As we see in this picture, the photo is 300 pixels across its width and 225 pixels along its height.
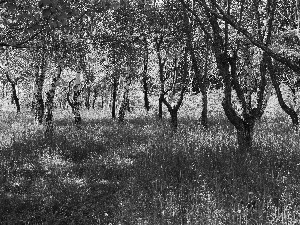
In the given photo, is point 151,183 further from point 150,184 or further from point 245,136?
point 245,136

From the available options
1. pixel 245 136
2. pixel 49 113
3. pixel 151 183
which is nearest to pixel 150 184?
pixel 151 183

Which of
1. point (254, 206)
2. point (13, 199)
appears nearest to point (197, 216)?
point (254, 206)

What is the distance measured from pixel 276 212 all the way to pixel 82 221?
3239 millimetres

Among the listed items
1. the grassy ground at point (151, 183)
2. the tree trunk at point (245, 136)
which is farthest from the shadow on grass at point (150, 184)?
the tree trunk at point (245, 136)

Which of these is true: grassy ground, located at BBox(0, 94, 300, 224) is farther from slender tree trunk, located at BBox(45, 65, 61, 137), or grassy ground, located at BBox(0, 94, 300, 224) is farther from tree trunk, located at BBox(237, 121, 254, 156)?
slender tree trunk, located at BBox(45, 65, 61, 137)

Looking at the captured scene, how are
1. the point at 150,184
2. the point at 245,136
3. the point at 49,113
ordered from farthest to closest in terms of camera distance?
the point at 49,113 → the point at 245,136 → the point at 150,184

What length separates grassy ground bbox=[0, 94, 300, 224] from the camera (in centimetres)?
503

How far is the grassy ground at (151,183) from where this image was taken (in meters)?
5.03

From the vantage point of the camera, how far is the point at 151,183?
6.70 meters

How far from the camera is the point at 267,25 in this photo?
7887 millimetres

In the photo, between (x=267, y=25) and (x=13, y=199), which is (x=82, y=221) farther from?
(x=267, y=25)

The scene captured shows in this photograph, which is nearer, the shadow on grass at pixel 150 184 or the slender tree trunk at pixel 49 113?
the shadow on grass at pixel 150 184

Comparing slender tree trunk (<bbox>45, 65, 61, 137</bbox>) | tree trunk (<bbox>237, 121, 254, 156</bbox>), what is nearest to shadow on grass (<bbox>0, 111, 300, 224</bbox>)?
tree trunk (<bbox>237, 121, 254, 156</bbox>)

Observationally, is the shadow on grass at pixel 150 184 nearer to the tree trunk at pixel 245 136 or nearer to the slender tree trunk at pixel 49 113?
the tree trunk at pixel 245 136
